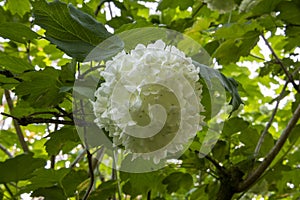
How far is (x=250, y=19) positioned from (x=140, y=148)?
888mm

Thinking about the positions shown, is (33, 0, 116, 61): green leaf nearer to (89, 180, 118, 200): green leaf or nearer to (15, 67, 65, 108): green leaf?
(15, 67, 65, 108): green leaf

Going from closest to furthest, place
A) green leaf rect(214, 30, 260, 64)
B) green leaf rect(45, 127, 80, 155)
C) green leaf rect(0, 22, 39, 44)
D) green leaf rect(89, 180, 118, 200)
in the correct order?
green leaf rect(0, 22, 39, 44)
green leaf rect(45, 127, 80, 155)
green leaf rect(89, 180, 118, 200)
green leaf rect(214, 30, 260, 64)

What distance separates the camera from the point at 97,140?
96cm

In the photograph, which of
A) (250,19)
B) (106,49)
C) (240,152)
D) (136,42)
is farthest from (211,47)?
(106,49)

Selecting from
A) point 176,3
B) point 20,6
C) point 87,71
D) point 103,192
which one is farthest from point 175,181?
point 20,6

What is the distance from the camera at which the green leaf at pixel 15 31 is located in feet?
3.08

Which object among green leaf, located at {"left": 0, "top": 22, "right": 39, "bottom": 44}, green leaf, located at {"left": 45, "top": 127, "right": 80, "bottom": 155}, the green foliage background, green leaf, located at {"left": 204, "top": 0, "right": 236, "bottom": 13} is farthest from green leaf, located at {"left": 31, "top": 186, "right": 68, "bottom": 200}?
green leaf, located at {"left": 204, "top": 0, "right": 236, "bottom": 13}

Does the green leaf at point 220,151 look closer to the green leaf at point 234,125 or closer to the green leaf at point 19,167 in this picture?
the green leaf at point 234,125

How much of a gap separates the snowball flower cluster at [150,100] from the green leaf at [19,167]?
403mm

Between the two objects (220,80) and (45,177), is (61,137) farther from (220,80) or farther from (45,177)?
(220,80)

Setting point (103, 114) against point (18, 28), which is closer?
point (103, 114)

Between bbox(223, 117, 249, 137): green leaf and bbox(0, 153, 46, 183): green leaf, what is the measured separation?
0.66 metres

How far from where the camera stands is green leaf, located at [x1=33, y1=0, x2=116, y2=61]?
0.81 meters

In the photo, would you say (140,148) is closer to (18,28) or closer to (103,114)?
(103,114)
